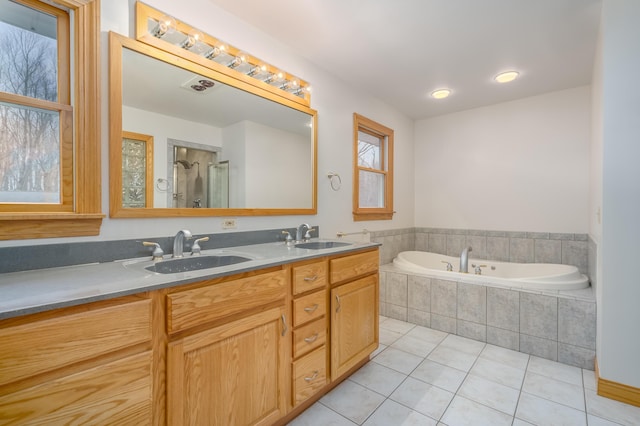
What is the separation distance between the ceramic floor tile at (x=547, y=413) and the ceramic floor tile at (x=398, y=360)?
2.13ft

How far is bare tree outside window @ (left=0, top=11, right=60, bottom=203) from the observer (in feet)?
3.80

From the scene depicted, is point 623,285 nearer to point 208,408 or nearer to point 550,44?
point 550,44

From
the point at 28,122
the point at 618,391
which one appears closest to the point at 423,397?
the point at 618,391

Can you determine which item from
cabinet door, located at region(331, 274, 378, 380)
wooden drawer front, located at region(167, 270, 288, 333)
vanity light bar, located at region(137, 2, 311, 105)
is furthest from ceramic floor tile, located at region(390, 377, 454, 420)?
vanity light bar, located at region(137, 2, 311, 105)

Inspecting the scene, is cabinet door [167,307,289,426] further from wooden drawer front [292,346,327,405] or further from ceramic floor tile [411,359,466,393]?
ceramic floor tile [411,359,466,393]

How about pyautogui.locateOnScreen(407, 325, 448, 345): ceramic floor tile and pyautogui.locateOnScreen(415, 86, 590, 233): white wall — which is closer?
pyautogui.locateOnScreen(407, 325, 448, 345): ceramic floor tile

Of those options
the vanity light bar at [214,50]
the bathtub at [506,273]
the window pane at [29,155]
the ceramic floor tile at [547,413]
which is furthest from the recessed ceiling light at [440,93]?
the window pane at [29,155]

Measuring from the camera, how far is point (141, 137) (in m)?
1.49

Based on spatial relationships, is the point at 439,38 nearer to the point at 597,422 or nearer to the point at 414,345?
the point at 414,345

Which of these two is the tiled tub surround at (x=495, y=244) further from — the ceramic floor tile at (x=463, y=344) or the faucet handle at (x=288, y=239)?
the faucet handle at (x=288, y=239)

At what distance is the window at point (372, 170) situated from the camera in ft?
9.73

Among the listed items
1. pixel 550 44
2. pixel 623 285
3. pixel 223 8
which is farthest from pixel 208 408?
pixel 550 44

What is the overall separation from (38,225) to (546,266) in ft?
12.8

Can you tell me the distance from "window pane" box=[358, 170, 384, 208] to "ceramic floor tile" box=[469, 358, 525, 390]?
1707 mm
